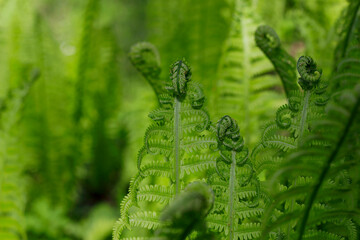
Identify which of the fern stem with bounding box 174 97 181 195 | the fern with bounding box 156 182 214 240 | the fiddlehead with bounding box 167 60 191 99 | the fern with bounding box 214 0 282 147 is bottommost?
the fern with bounding box 156 182 214 240

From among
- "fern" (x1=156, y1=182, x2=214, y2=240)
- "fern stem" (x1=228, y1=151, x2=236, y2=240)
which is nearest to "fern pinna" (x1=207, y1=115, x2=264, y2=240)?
"fern stem" (x1=228, y1=151, x2=236, y2=240)

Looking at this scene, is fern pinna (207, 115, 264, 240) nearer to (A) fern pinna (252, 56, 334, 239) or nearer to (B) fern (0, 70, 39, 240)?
(A) fern pinna (252, 56, 334, 239)

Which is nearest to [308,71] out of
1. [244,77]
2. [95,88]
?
[244,77]

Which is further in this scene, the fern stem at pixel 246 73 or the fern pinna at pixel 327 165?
the fern stem at pixel 246 73

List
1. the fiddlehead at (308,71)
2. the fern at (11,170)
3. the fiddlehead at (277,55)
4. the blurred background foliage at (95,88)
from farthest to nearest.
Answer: the blurred background foliage at (95,88) < the fern at (11,170) < the fiddlehead at (277,55) < the fiddlehead at (308,71)

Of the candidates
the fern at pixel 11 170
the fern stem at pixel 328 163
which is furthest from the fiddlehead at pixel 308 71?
the fern at pixel 11 170

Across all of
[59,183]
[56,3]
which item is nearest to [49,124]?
[59,183]

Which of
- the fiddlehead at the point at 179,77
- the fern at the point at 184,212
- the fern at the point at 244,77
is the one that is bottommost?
the fern at the point at 184,212

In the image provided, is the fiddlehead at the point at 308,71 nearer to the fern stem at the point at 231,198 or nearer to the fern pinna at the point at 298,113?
Answer: the fern pinna at the point at 298,113

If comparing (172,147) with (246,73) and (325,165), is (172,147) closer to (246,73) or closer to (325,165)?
(325,165)
